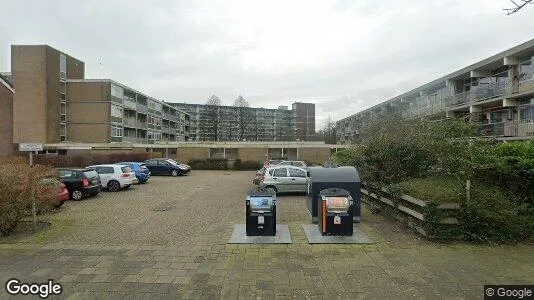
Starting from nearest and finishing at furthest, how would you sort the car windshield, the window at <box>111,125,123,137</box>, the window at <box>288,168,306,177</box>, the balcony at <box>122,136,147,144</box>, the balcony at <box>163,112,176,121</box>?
the car windshield, the window at <box>288,168,306,177</box>, the window at <box>111,125,123,137</box>, the balcony at <box>122,136,147,144</box>, the balcony at <box>163,112,176,121</box>

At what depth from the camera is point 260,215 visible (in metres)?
7.79

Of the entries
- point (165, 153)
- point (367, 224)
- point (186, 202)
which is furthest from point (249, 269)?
point (165, 153)

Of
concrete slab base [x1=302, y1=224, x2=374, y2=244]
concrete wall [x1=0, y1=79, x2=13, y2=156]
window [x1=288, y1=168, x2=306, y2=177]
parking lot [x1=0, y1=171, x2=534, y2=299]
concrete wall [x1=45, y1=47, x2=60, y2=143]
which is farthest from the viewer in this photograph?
concrete wall [x1=45, y1=47, x2=60, y2=143]

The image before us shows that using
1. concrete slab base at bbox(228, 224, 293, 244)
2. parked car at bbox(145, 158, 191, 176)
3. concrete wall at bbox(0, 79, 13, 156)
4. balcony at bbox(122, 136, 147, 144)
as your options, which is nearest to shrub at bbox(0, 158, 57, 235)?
concrete slab base at bbox(228, 224, 293, 244)

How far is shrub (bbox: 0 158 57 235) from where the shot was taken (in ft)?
26.3

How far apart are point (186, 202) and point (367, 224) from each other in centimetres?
714

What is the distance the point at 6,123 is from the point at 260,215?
146 ft

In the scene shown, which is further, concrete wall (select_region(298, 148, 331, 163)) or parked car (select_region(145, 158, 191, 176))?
concrete wall (select_region(298, 148, 331, 163))

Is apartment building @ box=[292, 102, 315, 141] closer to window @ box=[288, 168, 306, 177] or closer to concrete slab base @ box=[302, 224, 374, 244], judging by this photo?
window @ box=[288, 168, 306, 177]

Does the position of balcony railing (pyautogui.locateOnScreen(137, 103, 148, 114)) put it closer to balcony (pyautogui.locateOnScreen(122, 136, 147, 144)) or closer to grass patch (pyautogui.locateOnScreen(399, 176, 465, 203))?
balcony (pyautogui.locateOnScreen(122, 136, 147, 144))

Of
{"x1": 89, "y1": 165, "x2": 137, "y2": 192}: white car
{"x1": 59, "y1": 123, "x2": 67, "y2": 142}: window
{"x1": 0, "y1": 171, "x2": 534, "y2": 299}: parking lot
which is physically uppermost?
{"x1": 59, "y1": 123, "x2": 67, "y2": 142}: window

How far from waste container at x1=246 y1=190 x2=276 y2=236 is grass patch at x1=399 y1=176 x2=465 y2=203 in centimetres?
330

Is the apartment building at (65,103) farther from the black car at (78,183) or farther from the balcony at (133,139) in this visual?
the black car at (78,183)

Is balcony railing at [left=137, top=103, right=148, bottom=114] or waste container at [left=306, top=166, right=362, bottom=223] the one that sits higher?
balcony railing at [left=137, top=103, right=148, bottom=114]
